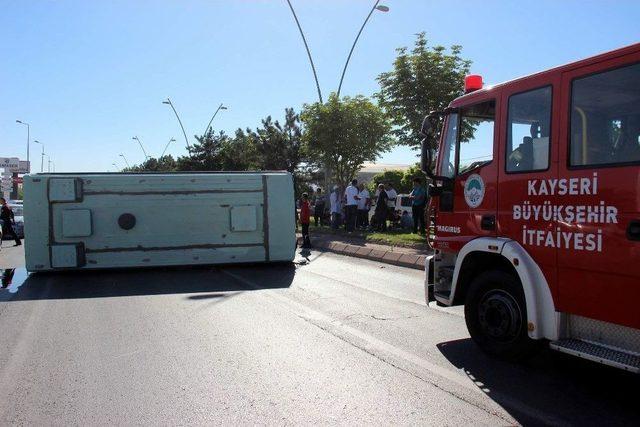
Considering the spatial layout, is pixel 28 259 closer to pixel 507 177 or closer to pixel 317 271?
pixel 317 271

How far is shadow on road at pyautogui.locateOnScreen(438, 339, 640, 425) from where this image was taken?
12.6 feet

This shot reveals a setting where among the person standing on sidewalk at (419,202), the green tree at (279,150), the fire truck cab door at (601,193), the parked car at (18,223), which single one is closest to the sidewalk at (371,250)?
the person standing on sidewalk at (419,202)

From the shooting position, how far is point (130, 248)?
37.1 ft

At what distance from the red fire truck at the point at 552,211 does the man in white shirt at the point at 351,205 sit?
1272 cm

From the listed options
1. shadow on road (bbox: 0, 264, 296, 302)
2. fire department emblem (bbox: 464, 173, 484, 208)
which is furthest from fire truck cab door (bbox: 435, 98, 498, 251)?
shadow on road (bbox: 0, 264, 296, 302)

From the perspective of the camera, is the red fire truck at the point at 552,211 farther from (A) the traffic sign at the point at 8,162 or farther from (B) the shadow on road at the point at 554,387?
(A) the traffic sign at the point at 8,162

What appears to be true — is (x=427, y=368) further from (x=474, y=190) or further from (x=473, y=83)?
(x=473, y=83)

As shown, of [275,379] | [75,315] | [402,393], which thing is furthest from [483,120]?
[75,315]

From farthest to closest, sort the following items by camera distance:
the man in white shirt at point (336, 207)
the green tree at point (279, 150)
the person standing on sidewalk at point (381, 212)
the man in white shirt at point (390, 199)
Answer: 1. the green tree at point (279, 150)
2. the man in white shirt at point (336, 207)
3. the man in white shirt at point (390, 199)
4. the person standing on sidewalk at point (381, 212)

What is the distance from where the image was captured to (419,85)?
1620 cm

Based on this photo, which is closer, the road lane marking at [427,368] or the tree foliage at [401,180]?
the road lane marking at [427,368]

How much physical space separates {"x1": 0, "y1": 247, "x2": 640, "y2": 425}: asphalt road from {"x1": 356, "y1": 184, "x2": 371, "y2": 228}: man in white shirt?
35.3 feet

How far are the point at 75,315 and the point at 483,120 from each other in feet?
19.1

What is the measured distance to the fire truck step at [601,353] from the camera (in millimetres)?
3799
